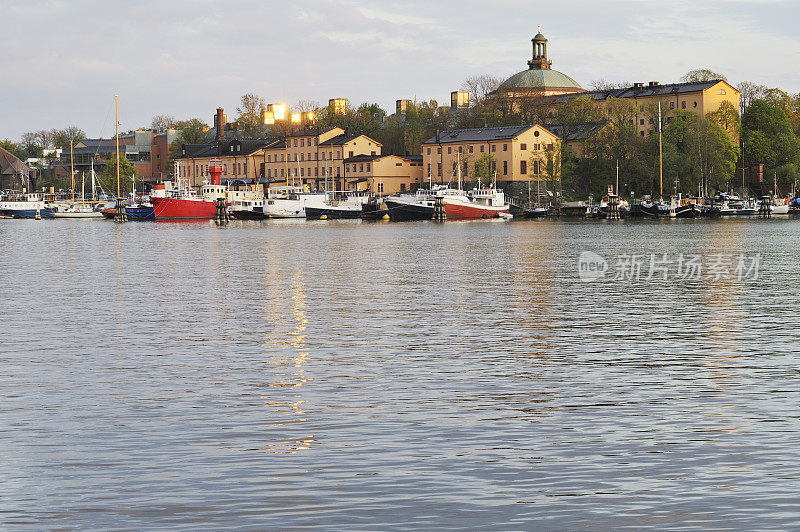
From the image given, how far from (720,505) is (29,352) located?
17.7 metres

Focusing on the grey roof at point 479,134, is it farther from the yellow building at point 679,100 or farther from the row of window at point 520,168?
the yellow building at point 679,100

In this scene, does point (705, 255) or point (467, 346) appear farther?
point (705, 255)

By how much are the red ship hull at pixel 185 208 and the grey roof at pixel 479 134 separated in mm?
43454

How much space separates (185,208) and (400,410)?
14386 centimetres

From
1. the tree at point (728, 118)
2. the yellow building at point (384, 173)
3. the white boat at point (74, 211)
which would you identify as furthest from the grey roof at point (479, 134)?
the white boat at point (74, 211)

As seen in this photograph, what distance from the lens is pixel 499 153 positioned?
173 m

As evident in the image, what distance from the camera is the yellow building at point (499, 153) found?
170 metres

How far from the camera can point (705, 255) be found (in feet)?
216

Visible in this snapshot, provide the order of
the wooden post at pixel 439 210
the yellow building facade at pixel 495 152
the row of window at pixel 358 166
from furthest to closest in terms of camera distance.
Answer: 1. the row of window at pixel 358 166
2. the yellow building facade at pixel 495 152
3. the wooden post at pixel 439 210

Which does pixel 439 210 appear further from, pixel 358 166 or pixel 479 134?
pixel 358 166

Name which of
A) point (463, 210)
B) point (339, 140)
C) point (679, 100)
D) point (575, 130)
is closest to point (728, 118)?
point (679, 100)

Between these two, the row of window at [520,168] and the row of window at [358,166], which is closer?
the row of window at [520,168]

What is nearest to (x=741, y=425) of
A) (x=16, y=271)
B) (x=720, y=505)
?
(x=720, y=505)

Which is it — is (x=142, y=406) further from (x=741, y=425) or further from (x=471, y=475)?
(x=741, y=425)
